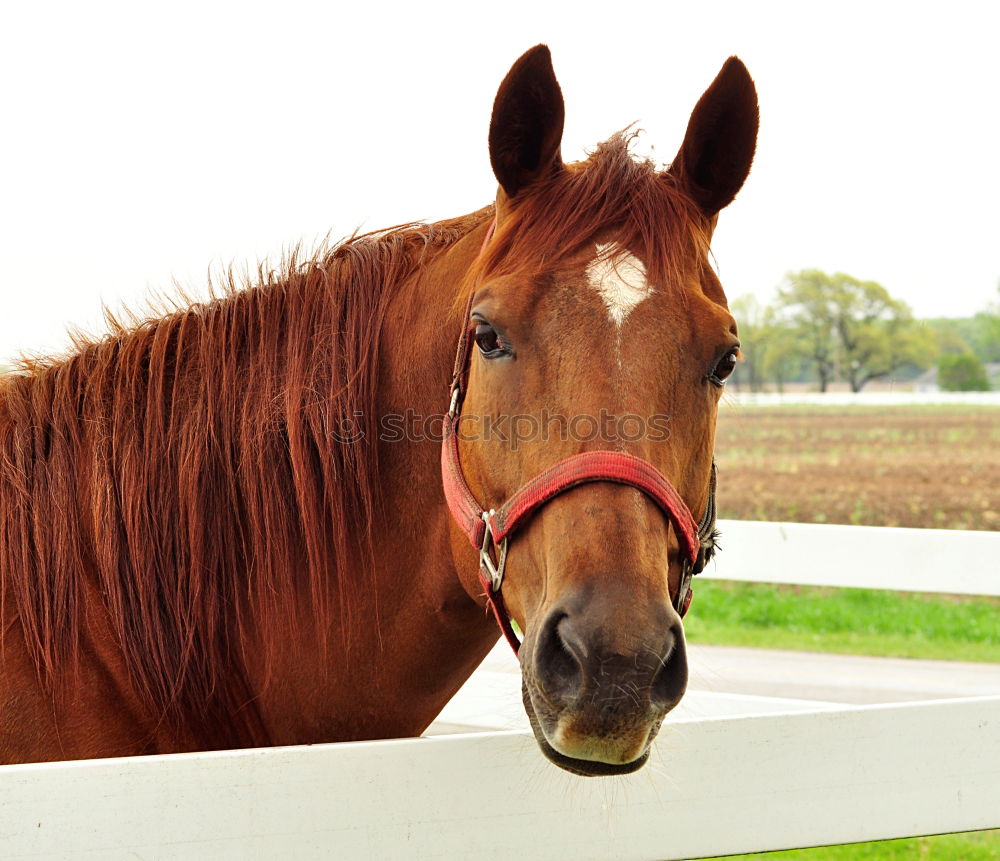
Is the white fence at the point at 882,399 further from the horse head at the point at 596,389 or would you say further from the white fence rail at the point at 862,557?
the horse head at the point at 596,389

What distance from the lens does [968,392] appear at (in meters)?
38.1

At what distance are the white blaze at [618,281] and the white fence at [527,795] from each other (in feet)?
3.06

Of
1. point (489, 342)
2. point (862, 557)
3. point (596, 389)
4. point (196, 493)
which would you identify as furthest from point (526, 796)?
point (862, 557)

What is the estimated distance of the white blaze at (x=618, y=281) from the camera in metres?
1.85

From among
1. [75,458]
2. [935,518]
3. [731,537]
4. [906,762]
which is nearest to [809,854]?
[731,537]

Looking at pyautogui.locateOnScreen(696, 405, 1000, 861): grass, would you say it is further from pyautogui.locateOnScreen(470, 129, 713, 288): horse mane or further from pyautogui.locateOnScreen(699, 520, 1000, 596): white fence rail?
pyautogui.locateOnScreen(699, 520, 1000, 596): white fence rail

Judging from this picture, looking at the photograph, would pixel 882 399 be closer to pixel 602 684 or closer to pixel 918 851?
pixel 918 851

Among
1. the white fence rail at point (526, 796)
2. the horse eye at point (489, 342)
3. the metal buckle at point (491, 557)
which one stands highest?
the horse eye at point (489, 342)

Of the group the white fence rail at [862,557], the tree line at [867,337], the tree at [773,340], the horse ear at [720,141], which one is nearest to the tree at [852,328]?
the tree line at [867,337]

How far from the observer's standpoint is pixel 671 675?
159 cm

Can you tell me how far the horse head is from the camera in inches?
62.4

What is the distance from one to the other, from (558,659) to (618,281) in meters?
0.79

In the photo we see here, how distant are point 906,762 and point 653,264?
51.5 inches

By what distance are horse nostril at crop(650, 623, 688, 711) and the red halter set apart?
10.9 inches
